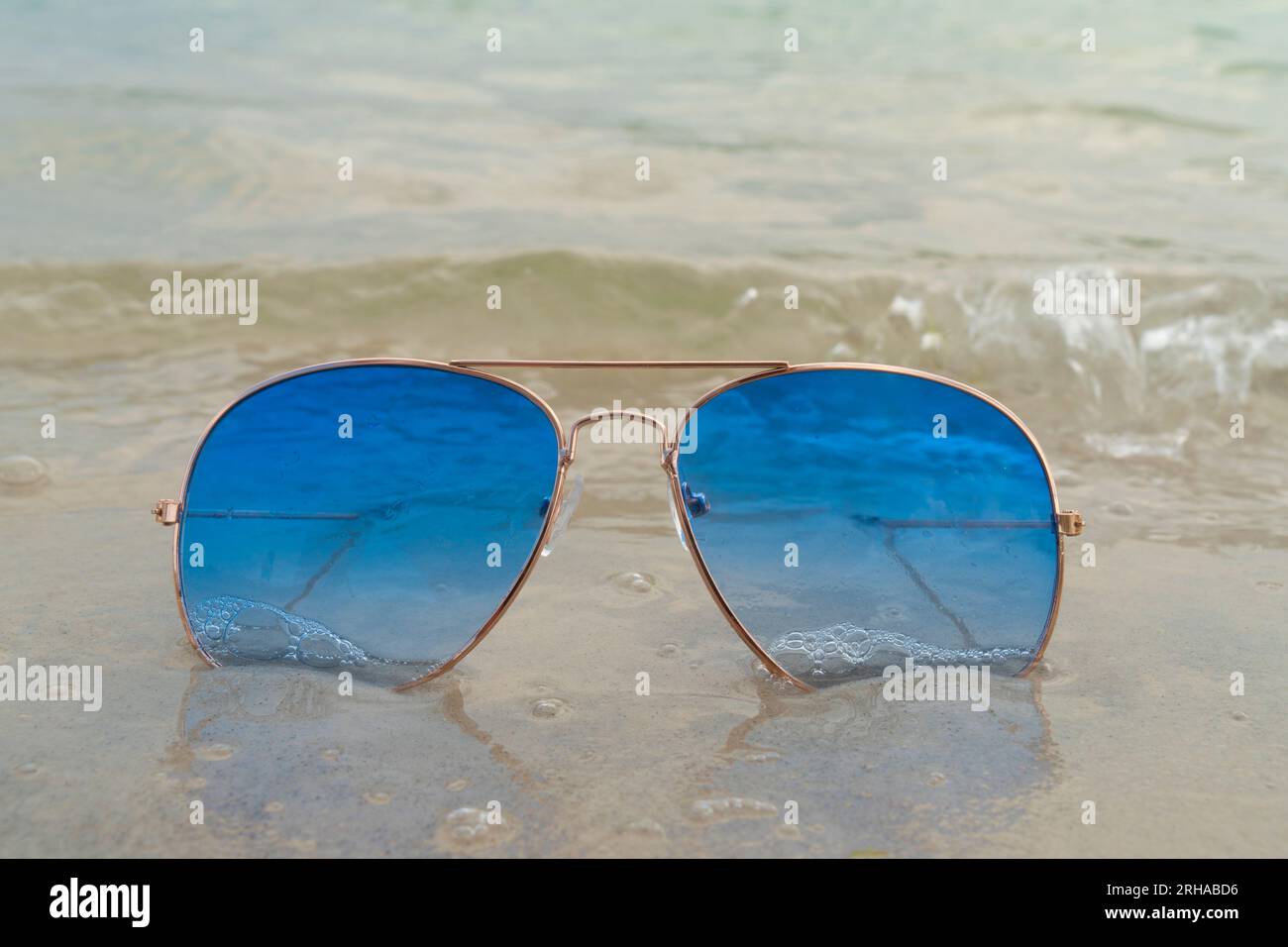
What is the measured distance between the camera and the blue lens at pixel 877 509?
1954mm

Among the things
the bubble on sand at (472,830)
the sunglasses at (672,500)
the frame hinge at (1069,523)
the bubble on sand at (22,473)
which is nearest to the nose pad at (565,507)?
the sunglasses at (672,500)

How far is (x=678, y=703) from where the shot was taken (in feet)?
6.08

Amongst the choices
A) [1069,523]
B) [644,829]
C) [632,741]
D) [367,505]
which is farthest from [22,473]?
[1069,523]

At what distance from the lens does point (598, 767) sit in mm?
1648

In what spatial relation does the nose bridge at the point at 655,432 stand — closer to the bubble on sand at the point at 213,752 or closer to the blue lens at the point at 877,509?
the blue lens at the point at 877,509

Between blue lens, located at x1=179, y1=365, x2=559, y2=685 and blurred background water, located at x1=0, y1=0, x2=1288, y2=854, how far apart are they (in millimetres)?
154

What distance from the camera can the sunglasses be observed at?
6.38ft

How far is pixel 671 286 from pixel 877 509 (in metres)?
2.82

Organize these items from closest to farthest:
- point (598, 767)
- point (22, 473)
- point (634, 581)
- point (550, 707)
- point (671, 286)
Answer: point (598, 767), point (550, 707), point (634, 581), point (22, 473), point (671, 286)

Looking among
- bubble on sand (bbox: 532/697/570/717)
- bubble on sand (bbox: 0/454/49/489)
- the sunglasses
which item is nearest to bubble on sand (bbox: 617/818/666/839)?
bubble on sand (bbox: 532/697/570/717)

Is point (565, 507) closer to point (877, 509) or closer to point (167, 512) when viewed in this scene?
point (877, 509)

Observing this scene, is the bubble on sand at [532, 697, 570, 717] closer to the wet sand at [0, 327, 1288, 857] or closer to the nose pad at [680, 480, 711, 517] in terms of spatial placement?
the wet sand at [0, 327, 1288, 857]

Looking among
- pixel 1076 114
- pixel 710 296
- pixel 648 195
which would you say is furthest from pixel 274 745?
pixel 1076 114
